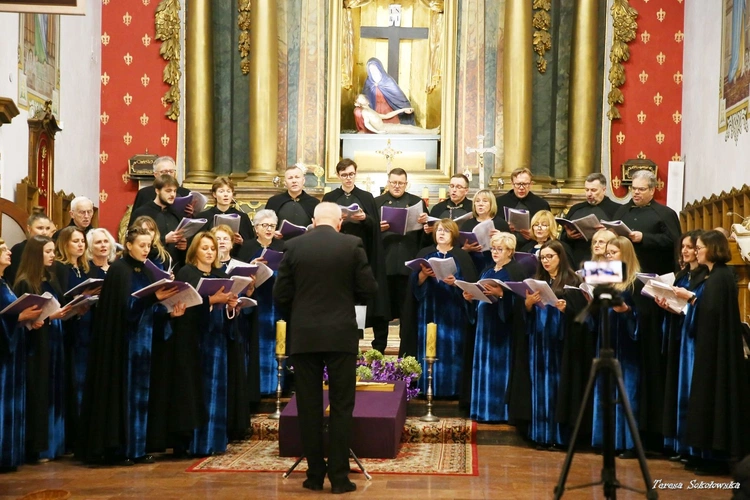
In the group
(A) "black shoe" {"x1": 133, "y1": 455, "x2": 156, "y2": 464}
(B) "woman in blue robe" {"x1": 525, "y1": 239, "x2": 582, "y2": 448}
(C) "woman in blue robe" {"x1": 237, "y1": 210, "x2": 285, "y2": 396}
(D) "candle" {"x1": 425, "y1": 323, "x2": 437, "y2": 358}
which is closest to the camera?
(A) "black shoe" {"x1": 133, "y1": 455, "x2": 156, "y2": 464}

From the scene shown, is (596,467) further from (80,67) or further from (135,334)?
(80,67)

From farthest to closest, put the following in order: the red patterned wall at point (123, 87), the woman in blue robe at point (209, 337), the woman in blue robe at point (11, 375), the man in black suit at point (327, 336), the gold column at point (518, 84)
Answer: the red patterned wall at point (123, 87) → the gold column at point (518, 84) → the woman in blue robe at point (209, 337) → the woman in blue robe at point (11, 375) → the man in black suit at point (327, 336)

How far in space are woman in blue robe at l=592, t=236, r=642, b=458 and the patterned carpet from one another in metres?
0.92

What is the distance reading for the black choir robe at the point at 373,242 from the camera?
847 cm

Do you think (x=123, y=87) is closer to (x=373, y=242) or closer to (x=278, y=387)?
(x=373, y=242)

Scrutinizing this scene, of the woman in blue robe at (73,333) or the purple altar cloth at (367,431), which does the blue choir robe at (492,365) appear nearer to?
the purple altar cloth at (367,431)

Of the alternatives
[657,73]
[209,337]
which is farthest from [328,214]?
[657,73]

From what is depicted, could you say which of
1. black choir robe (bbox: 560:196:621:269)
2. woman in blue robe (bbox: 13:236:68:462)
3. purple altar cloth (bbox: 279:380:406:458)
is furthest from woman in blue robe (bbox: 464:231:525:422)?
woman in blue robe (bbox: 13:236:68:462)

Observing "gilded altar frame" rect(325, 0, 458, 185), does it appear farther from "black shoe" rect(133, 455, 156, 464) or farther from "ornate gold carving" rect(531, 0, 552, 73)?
"black shoe" rect(133, 455, 156, 464)

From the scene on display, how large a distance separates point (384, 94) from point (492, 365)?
227 inches

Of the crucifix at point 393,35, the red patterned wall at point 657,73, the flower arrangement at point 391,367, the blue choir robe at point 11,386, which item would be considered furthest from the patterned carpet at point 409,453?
the crucifix at point 393,35

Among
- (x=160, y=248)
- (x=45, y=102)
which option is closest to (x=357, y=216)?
(x=160, y=248)

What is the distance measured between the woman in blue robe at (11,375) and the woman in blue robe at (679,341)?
4.08 m

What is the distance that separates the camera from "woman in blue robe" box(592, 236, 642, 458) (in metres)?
6.76
